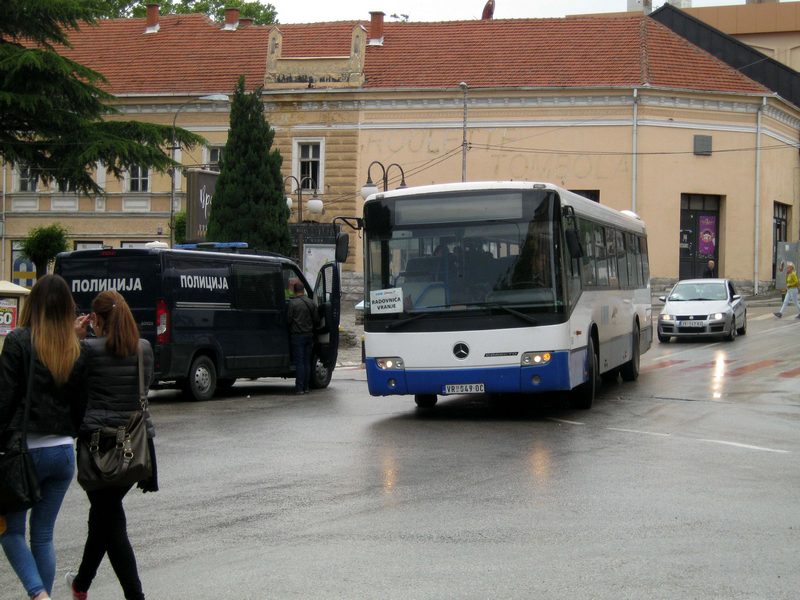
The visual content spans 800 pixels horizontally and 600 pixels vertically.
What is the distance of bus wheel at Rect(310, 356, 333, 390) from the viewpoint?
21.1 meters

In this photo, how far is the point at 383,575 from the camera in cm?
730

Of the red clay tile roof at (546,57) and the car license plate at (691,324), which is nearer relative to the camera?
the car license plate at (691,324)

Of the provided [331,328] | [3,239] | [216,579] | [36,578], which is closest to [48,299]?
[36,578]

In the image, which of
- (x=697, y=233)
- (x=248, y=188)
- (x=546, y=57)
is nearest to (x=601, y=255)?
(x=248, y=188)

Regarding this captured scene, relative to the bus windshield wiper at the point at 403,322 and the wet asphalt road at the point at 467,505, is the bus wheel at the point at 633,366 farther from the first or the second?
the bus windshield wiper at the point at 403,322

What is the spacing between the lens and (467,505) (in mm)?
9609

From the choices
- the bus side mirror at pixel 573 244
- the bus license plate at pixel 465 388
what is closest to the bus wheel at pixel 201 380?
the bus license plate at pixel 465 388

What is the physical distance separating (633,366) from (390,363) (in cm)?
756

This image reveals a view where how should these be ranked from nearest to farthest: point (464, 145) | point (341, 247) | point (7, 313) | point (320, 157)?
point (341, 247)
point (7, 313)
point (464, 145)
point (320, 157)

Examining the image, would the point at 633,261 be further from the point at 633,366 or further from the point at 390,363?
the point at 390,363

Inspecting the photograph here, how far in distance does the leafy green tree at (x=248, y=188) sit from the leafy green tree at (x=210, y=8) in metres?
28.9

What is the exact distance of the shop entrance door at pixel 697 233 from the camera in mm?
48781

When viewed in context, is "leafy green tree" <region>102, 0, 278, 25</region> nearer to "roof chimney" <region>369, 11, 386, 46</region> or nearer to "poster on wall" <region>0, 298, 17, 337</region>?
"roof chimney" <region>369, 11, 386, 46</region>

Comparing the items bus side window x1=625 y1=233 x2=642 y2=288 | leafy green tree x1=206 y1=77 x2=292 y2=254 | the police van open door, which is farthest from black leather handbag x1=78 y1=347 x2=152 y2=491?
leafy green tree x1=206 y1=77 x2=292 y2=254
